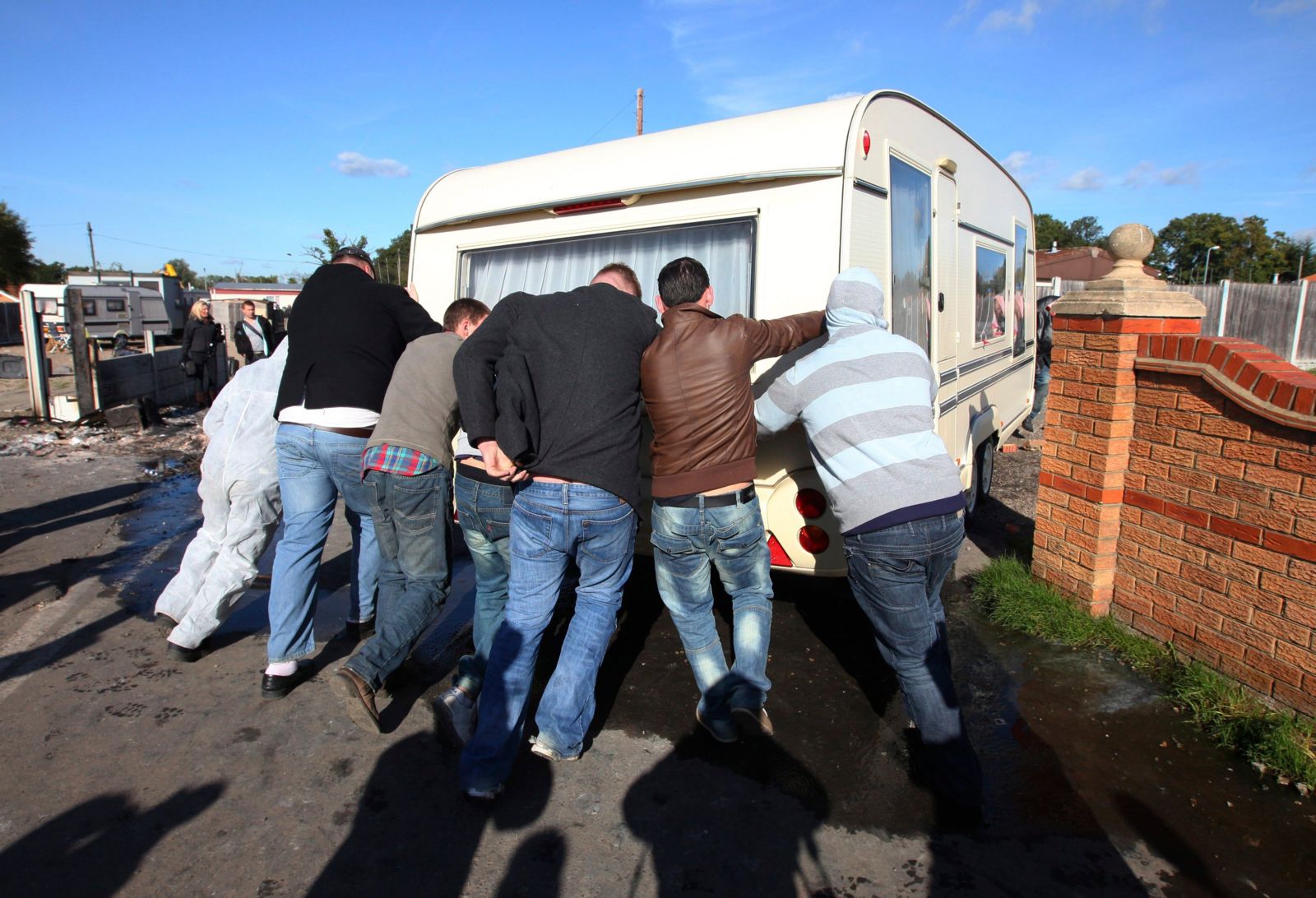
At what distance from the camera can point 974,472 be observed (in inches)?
252

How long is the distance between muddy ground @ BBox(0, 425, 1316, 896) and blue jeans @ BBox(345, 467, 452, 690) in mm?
400

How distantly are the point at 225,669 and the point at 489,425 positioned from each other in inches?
88.9

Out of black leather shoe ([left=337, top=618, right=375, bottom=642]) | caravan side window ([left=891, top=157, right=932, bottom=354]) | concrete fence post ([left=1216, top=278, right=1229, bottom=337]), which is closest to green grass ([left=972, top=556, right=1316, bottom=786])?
caravan side window ([left=891, top=157, right=932, bottom=354])

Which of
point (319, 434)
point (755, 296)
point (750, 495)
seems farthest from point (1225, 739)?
point (319, 434)

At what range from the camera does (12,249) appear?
48312 millimetres

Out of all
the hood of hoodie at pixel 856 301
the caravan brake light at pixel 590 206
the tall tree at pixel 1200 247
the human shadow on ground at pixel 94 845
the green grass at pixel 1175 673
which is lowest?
the human shadow on ground at pixel 94 845

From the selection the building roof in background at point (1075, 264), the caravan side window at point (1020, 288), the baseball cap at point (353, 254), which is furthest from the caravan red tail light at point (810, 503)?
the building roof in background at point (1075, 264)

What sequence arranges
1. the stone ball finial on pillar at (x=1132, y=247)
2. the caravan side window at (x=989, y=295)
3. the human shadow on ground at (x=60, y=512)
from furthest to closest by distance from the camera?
the human shadow on ground at (x=60, y=512) < the caravan side window at (x=989, y=295) < the stone ball finial on pillar at (x=1132, y=247)

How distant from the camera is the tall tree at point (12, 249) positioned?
4778cm

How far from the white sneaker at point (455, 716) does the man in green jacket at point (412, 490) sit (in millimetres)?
288

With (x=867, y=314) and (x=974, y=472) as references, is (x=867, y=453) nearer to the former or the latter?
(x=867, y=314)

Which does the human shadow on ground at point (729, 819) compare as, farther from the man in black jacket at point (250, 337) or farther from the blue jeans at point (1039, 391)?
the man in black jacket at point (250, 337)

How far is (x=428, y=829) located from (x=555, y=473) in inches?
54.3

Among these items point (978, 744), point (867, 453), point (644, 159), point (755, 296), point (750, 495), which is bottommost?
point (978, 744)
